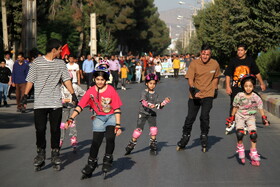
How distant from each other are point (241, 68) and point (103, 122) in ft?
15.1

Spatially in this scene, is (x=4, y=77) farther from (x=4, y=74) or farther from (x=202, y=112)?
(x=202, y=112)

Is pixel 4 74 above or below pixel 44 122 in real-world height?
above

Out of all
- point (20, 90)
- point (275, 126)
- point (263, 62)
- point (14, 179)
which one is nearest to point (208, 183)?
point (14, 179)

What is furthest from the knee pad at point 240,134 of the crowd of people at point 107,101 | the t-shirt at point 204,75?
the t-shirt at point 204,75

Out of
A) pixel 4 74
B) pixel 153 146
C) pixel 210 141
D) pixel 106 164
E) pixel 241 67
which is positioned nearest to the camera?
pixel 106 164

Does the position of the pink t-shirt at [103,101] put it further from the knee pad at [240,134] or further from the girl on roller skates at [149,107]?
the knee pad at [240,134]

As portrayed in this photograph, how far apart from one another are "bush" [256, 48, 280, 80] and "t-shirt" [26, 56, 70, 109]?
1977 centimetres

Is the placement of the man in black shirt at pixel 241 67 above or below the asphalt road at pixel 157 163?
above

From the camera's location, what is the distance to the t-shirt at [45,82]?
8586 mm

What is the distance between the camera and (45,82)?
28.2ft

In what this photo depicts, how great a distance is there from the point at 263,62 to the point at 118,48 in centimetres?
5959

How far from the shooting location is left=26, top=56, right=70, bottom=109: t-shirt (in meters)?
8.59

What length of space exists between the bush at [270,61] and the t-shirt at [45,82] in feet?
64.9

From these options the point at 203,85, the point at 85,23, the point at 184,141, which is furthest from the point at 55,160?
the point at 85,23
